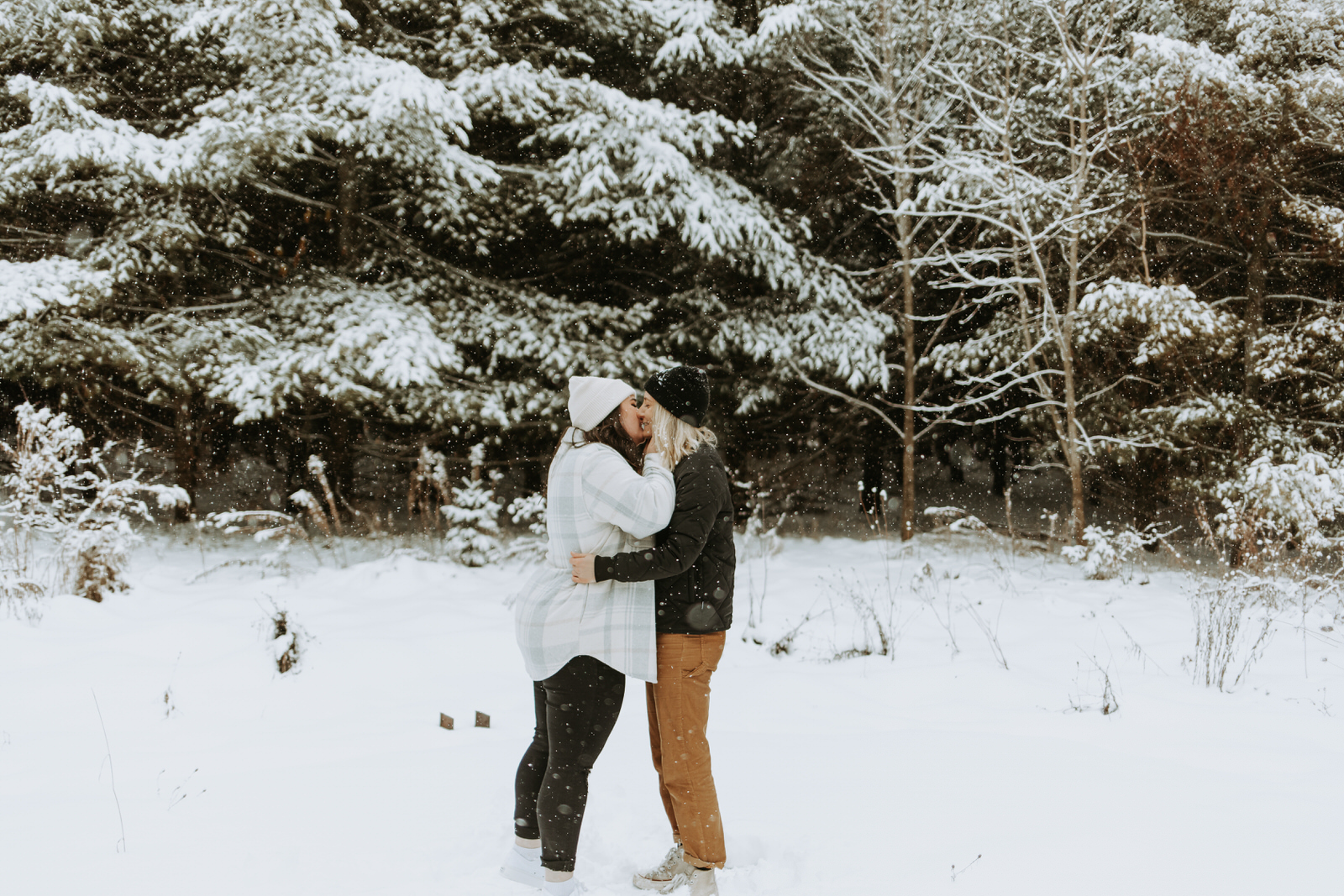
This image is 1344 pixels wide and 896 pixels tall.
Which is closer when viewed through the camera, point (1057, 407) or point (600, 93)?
point (600, 93)

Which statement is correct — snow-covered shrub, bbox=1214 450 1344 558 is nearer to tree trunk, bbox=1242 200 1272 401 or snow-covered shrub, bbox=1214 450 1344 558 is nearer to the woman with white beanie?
tree trunk, bbox=1242 200 1272 401

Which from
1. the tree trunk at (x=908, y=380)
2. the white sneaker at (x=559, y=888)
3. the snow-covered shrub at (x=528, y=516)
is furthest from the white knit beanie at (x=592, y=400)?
the tree trunk at (x=908, y=380)

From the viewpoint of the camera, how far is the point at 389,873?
2.93 m

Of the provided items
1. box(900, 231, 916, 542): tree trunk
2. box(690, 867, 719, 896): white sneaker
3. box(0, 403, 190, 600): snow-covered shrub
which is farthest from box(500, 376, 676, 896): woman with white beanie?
box(900, 231, 916, 542): tree trunk

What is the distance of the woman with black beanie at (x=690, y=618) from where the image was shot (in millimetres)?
2719

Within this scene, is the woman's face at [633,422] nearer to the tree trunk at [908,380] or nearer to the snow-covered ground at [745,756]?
the snow-covered ground at [745,756]

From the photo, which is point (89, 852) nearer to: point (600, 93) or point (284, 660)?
point (284, 660)

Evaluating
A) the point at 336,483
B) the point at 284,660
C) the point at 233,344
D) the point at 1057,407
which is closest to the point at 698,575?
the point at 284,660

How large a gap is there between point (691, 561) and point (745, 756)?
1707 millimetres

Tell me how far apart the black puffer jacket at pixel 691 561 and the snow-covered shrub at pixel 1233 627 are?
340 centimetres

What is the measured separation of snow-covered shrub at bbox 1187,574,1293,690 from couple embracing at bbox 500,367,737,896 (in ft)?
11.3

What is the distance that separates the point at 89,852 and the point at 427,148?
615 centimetres

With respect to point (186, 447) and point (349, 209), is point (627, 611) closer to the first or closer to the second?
point (349, 209)

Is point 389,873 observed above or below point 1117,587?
below
